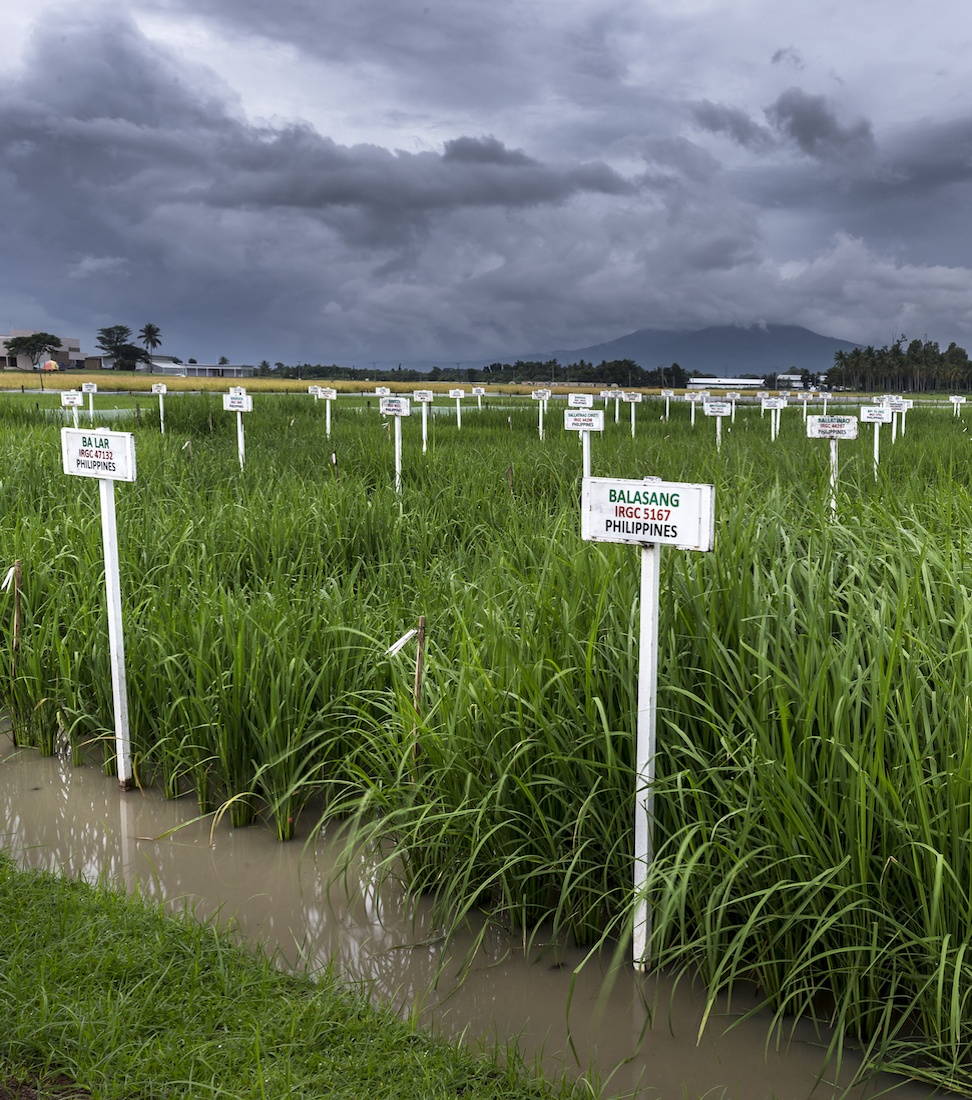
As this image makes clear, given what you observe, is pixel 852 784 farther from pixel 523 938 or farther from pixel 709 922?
pixel 523 938

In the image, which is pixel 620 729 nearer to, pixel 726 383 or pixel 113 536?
→ pixel 113 536

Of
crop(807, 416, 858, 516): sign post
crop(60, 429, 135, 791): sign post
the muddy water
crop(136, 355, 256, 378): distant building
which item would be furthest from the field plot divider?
crop(136, 355, 256, 378): distant building

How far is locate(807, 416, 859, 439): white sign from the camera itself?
23.2ft

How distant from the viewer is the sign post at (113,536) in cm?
382

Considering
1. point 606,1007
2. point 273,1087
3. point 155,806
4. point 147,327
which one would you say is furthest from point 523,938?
point 147,327

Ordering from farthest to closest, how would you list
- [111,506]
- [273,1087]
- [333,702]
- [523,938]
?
[111,506] < [333,702] < [523,938] < [273,1087]

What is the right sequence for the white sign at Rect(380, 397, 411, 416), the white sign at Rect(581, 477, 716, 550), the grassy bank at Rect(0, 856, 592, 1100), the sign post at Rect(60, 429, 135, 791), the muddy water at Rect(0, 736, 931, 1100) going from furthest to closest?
1. the white sign at Rect(380, 397, 411, 416)
2. the sign post at Rect(60, 429, 135, 791)
3. the white sign at Rect(581, 477, 716, 550)
4. the muddy water at Rect(0, 736, 931, 1100)
5. the grassy bank at Rect(0, 856, 592, 1100)

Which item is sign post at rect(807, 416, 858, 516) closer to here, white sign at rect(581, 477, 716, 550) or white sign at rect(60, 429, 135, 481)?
white sign at rect(581, 477, 716, 550)

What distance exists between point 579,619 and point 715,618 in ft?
1.75

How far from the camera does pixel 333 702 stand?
11.9 feet

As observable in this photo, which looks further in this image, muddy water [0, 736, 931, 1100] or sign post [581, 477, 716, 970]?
sign post [581, 477, 716, 970]

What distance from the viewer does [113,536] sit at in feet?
13.0

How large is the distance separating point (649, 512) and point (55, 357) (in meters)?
122

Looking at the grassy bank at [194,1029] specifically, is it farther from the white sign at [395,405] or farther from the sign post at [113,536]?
the white sign at [395,405]
